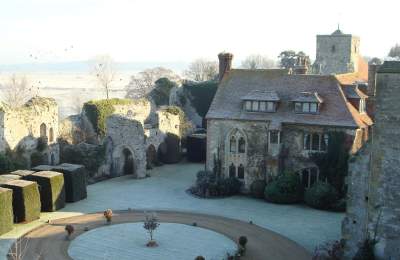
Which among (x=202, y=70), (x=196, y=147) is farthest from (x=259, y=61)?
(x=196, y=147)

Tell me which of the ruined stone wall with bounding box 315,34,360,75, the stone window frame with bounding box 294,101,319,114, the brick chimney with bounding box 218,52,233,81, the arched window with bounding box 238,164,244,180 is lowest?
the arched window with bounding box 238,164,244,180

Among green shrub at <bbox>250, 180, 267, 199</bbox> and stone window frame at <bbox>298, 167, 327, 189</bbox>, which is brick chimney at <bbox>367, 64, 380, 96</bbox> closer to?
stone window frame at <bbox>298, 167, 327, 189</bbox>

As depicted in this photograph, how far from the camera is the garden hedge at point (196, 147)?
5603 centimetres

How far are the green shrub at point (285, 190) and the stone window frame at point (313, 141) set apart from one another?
8.45 ft

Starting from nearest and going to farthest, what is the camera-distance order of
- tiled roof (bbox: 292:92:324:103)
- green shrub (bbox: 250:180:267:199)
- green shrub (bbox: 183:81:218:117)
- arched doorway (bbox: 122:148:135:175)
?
tiled roof (bbox: 292:92:324:103) < green shrub (bbox: 250:180:267:199) < arched doorway (bbox: 122:148:135:175) < green shrub (bbox: 183:81:218:117)

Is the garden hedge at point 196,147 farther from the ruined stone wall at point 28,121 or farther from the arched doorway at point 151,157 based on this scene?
the ruined stone wall at point 28,121

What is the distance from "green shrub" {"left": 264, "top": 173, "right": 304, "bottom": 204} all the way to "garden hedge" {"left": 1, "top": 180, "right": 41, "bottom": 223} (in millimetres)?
17084

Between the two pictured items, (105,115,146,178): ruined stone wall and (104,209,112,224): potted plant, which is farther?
(105,115,146,178): ruined stone wall

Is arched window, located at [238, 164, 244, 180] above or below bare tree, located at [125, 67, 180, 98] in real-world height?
below

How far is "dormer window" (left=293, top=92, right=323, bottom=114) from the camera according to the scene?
40.8 m

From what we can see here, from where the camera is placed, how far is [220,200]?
4106cm

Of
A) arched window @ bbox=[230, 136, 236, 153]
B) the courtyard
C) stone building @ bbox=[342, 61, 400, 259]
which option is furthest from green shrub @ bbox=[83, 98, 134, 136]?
stone building @ bbox=[342, 61, 400, 259]

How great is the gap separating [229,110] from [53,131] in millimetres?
16593

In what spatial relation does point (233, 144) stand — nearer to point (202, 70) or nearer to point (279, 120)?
point (279, 120)
